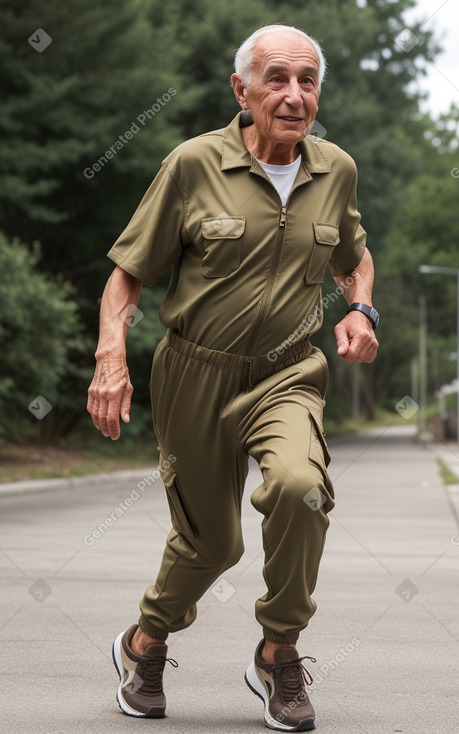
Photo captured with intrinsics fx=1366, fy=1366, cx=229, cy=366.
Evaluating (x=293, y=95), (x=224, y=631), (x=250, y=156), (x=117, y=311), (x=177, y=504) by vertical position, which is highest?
(x=293, y=95)

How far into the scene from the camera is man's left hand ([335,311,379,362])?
4234 millimetres

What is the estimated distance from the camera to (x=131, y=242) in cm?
426

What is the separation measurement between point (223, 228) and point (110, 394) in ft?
2.00

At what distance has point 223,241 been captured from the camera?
414 centimetres

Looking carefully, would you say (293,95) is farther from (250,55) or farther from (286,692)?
(286,692)

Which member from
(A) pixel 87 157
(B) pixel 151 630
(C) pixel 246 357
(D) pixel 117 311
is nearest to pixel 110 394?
(D) pixel 117 311

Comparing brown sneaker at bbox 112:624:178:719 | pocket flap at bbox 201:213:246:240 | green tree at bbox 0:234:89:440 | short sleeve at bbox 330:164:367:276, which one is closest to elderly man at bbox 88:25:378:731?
pocket flap at bbox 201:213:246:240

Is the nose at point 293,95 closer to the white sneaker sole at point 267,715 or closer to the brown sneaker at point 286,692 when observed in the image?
the brown sneaker at point 286,692

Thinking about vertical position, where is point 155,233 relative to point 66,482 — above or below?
above

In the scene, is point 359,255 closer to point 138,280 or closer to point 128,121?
point 138,280

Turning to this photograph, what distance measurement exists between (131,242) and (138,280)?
0.13 meters

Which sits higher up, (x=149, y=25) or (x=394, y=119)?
(x=149, y=25)

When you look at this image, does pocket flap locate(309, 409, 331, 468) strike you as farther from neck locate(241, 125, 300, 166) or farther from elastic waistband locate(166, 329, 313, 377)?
neck locate(241, 125, 300, 166)

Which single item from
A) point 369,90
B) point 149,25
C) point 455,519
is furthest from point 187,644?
point 369,90
